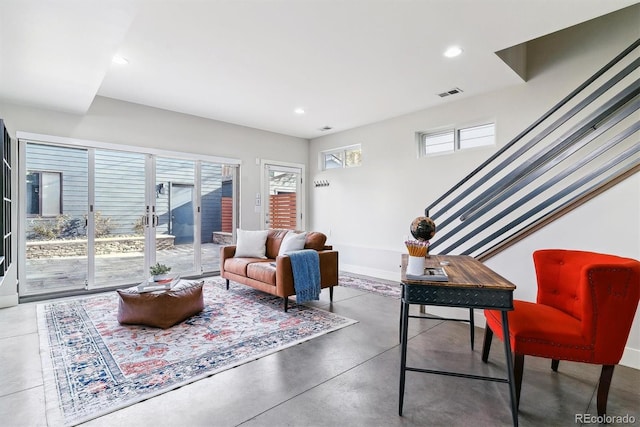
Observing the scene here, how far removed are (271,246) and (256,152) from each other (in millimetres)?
2353

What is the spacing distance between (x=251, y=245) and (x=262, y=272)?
A: 0.83 meters

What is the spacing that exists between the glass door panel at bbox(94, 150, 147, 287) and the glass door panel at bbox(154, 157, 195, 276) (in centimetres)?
24

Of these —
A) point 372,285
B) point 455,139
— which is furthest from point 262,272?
point 455,139

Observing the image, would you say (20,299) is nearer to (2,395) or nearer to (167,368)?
(2,395)

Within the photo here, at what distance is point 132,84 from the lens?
3.92m

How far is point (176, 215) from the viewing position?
5.14 metres

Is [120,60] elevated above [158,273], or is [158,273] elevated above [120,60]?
[120,60]

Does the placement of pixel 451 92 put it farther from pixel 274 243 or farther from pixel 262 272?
pixel 262 272

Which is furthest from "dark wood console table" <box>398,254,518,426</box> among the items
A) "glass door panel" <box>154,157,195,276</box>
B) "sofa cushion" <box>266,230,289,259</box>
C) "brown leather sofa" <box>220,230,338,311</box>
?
"glass door panel" <box>154,157,195,276</box>

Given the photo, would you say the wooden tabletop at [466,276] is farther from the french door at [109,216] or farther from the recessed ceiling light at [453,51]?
the french door at [109,216]

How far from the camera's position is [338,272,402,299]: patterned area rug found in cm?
445

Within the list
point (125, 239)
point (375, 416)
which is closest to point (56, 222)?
point (125, 239)

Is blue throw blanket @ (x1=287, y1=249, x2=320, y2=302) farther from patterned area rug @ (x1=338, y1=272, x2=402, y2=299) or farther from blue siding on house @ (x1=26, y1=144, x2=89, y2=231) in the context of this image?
blue siding on house @ (x1=26, y1=144, x2=89, y2=231)

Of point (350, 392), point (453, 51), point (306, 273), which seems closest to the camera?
point (350, 392)
